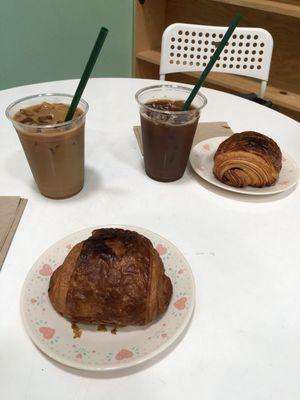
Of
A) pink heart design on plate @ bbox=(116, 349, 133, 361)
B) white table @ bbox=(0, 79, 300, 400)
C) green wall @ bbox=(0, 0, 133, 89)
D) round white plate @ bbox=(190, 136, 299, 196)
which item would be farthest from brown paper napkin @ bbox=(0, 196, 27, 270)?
green wall @ bbox=(0, 0, 133, 89)

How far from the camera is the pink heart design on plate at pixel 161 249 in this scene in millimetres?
625

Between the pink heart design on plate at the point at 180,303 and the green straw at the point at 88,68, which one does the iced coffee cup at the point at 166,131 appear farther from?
the pink heart design on plate at the point at 180,303

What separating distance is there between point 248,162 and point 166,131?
0.61 feet

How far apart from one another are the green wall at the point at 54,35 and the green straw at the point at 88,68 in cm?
141

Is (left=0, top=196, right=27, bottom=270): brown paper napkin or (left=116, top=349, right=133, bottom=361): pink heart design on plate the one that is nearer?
(left=116, top=349, right=133, bottom=361): pink heart design on plate

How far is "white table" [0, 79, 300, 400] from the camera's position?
47 cm

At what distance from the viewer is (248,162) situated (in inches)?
30.8

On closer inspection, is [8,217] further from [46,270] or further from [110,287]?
Result: [110,287]

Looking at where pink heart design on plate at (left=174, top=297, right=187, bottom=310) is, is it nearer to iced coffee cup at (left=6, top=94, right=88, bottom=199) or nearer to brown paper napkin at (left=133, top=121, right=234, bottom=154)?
iced coffee cup at (left=6, top=94, right=88, bottom=199)

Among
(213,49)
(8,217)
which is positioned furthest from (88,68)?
(213,49)

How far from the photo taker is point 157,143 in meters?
0.80

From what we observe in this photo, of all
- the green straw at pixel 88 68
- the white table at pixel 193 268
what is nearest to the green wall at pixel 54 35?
the white table at pixel 193 268

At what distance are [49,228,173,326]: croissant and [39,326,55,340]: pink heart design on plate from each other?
0.03m

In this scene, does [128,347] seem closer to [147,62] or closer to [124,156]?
[124,156]
